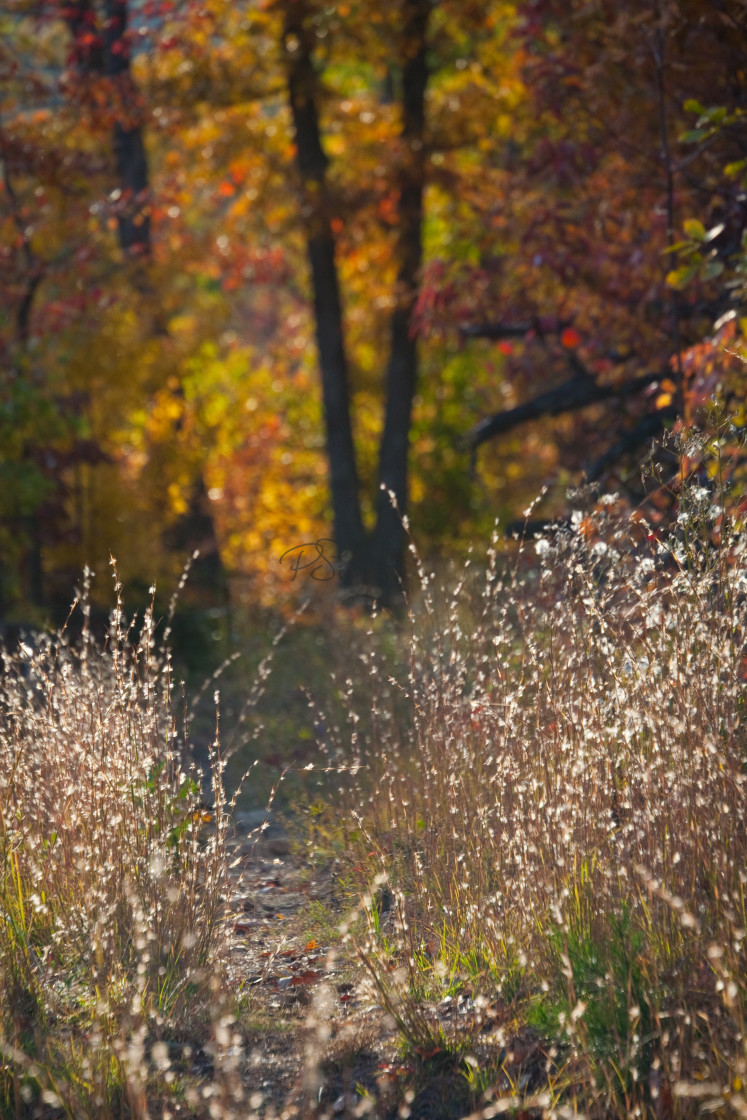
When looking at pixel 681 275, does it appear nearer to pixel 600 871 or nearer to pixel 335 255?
pixel 600 871

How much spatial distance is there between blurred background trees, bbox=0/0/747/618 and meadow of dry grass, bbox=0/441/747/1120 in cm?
349

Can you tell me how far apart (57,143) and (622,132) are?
6.00 metres

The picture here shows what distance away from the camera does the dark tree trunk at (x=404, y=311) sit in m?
10.6

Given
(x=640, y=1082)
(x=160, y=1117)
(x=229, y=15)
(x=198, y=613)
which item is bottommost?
(x=640, y=1082)

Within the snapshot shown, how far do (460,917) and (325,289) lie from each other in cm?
854

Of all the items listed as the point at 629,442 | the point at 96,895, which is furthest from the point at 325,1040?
the point at 629,442

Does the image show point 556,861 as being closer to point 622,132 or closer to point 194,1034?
point 194,1034

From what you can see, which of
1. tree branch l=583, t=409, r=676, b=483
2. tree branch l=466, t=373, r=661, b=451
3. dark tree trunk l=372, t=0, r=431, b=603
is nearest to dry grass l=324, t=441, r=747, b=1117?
tree branch l=583, t=409, r=676, b=483

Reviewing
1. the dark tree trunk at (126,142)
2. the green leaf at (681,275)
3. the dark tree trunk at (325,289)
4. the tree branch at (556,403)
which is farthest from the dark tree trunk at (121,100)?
the green leaf at (681,275)

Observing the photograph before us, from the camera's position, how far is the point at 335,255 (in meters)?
11.6

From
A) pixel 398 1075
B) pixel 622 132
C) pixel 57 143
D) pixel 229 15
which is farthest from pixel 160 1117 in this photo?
pixel 229 15

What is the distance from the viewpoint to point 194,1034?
3.20 m

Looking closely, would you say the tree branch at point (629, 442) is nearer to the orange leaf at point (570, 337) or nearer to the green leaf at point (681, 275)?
the orange leaf at point (570, 337)

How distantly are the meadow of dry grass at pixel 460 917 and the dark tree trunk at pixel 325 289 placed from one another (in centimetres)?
733
